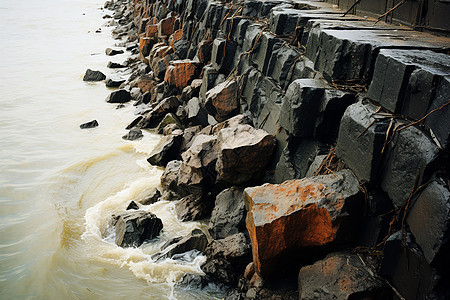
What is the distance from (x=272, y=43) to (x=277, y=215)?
10.9 feet

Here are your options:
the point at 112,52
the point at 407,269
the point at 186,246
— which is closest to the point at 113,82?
the point at 112,52

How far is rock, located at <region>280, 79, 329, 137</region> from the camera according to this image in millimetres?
4082

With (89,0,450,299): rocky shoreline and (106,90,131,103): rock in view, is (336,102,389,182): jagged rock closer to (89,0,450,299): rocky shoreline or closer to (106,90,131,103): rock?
(89,0,450,299): rocky shoreline

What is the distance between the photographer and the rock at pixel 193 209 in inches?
221

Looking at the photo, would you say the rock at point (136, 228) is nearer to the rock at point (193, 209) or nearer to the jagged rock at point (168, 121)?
the rock at point (193, 209)

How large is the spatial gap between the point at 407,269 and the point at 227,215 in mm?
2559

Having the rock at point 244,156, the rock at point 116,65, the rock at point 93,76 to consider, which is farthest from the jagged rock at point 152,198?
the rock at point 116,65

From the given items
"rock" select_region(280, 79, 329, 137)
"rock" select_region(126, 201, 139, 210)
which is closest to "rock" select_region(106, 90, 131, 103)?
"rock" select_region(126, 201, 139, 210)

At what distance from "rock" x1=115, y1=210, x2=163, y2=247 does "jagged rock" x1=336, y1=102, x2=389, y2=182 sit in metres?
2.70

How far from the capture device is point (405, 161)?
2.96 metres

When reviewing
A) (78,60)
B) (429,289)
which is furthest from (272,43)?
(78,60)

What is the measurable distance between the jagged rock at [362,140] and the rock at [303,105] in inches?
21.2

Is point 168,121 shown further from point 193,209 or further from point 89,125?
point 193,209

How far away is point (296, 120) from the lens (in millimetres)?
4238
